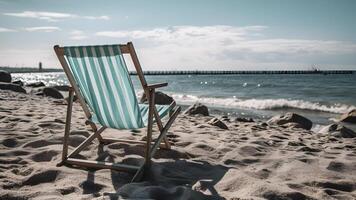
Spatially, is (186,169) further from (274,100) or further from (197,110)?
(274,100)

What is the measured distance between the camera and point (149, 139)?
8.16ft

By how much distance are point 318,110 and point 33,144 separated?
11040 mm

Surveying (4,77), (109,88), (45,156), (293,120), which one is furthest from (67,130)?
(4,77)

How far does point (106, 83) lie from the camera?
259 centimetres

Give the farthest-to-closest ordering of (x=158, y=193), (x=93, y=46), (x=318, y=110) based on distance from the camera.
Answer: (x=318, y=110) < (x=93, y=46) < (x=158, y=193)

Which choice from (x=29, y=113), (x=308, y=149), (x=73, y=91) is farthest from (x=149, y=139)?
(x=29, y=113)

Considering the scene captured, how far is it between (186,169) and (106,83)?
0.91m

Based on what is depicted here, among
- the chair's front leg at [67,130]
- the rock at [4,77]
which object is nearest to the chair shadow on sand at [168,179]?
the chair's front leg at [67,130]

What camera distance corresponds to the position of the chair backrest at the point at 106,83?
2.47 meters

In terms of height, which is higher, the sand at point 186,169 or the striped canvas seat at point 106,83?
the striped canvas seat at point 106,83

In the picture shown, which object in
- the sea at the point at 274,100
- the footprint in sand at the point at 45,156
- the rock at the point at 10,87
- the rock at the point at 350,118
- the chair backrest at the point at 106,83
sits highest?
the chair backrest at the point at 106,83

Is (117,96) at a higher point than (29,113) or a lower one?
higher

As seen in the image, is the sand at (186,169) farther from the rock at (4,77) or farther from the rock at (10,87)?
the rock at (4,77)

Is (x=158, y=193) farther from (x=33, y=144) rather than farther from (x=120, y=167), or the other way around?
(x=33, y=144)
